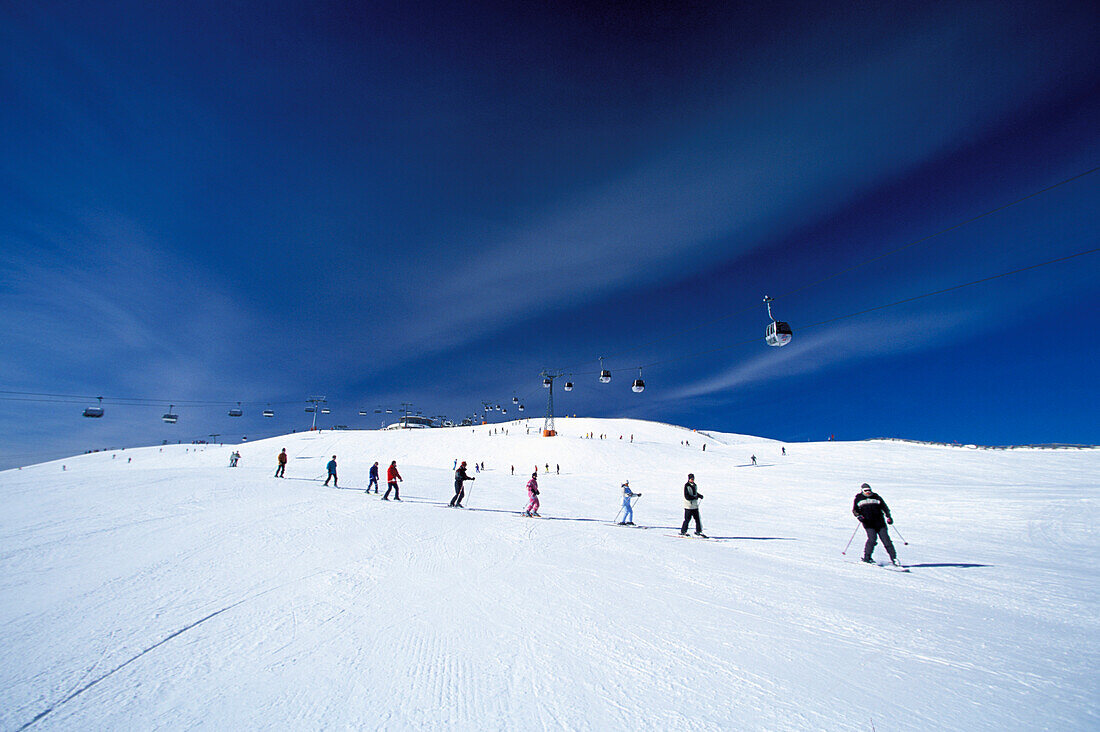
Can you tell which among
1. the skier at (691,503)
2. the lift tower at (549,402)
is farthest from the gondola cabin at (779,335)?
the lift tower at (549,402)

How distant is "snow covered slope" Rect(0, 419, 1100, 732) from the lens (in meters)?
3.38

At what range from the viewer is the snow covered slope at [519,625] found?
3381 mm

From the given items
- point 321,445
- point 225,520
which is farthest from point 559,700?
point 321,445

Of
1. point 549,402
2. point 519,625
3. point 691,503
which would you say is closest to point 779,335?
point 691,503

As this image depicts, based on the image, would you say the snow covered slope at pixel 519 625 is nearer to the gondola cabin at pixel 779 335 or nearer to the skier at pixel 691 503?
the skier at pixel 691 503

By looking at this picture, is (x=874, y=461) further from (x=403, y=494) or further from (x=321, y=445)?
(x=321, y=445)

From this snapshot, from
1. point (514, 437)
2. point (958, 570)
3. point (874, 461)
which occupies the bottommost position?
point (958, 570)

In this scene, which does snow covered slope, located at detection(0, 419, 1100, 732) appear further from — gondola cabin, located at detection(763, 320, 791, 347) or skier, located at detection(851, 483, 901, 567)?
gondola cabin, located at detection(763, 320, 791, 347)

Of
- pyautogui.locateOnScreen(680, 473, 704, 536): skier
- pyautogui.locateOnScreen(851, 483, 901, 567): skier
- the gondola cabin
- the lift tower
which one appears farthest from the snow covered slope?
the lift tower

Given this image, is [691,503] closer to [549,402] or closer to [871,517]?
[871,517]

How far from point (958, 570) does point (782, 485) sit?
65.5 feet

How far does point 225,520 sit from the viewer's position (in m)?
12.2

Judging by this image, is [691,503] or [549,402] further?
[549,402]

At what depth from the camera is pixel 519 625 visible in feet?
16.8
